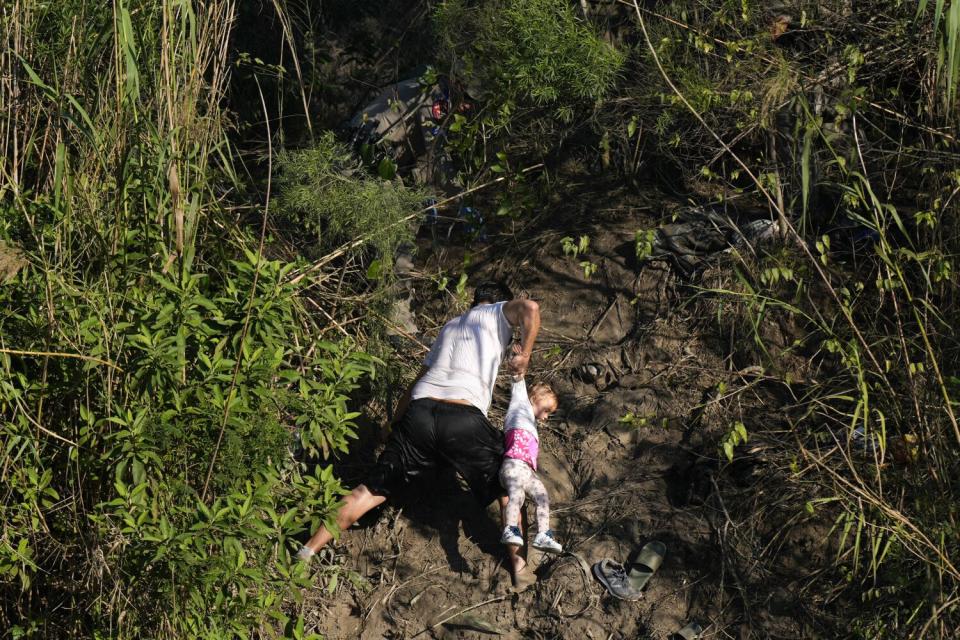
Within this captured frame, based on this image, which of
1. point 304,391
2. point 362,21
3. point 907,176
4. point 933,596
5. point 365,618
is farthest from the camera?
point 362,21

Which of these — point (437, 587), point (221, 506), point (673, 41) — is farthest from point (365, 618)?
point (673, 41)

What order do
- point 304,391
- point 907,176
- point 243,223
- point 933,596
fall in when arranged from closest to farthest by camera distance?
point 933,596 < point 304,391 < point 907,176 < point 243,223

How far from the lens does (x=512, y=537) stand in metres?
4.38

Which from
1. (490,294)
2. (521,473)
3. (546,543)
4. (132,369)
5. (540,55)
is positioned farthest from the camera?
(540,55)

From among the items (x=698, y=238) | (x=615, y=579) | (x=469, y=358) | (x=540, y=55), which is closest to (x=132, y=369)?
(x=469, y=358)

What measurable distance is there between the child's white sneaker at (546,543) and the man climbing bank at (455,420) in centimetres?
13

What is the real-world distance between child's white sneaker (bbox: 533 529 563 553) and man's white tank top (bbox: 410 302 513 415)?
0.62 m

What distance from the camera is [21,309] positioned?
3.96 metres

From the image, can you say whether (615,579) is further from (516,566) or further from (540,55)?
(540,55)

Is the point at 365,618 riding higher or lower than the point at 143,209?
lower

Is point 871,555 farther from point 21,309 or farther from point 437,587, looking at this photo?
point 21,309

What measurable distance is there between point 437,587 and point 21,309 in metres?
2.05

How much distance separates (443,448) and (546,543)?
0.60m

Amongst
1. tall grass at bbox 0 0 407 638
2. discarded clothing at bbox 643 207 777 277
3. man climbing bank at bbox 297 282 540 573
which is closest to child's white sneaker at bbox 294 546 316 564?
man climbing bank at bbox 297 282 540 573
